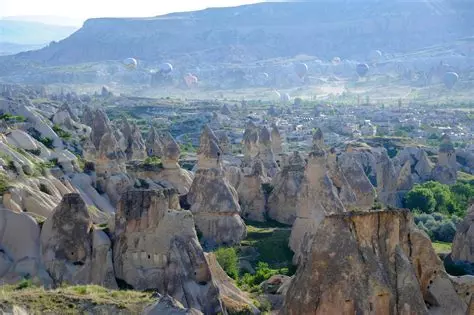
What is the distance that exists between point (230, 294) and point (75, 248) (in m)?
3.33

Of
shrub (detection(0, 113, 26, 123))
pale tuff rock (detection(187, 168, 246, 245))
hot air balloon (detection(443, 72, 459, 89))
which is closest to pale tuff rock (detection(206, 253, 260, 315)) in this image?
pale tuff rock (detection(187, 168, 246, 245))

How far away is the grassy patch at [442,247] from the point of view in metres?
26.2

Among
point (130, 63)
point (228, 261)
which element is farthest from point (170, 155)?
point (130, 63)

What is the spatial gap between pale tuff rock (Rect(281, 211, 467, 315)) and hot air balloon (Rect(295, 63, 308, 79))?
15180cm

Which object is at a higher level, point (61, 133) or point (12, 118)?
point (12, 118)

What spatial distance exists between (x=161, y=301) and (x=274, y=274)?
32.5 ft

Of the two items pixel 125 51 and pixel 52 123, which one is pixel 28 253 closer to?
pixel 52 123

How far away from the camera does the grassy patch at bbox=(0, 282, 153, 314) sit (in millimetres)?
13953

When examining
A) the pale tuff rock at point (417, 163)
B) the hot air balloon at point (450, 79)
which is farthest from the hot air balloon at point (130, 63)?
the pale tuff rock at point (417, 163)

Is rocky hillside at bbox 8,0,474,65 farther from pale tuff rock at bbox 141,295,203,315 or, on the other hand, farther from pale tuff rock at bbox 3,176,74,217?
pale tuff rock at bbox 141,295,203,315

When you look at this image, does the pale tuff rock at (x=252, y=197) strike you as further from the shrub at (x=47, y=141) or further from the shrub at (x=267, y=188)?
the shrub at (x=47, y=141)

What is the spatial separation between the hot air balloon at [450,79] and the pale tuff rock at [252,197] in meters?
115

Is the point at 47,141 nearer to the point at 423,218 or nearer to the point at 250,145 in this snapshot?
the point at 250,145

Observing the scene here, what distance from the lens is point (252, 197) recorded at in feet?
108
